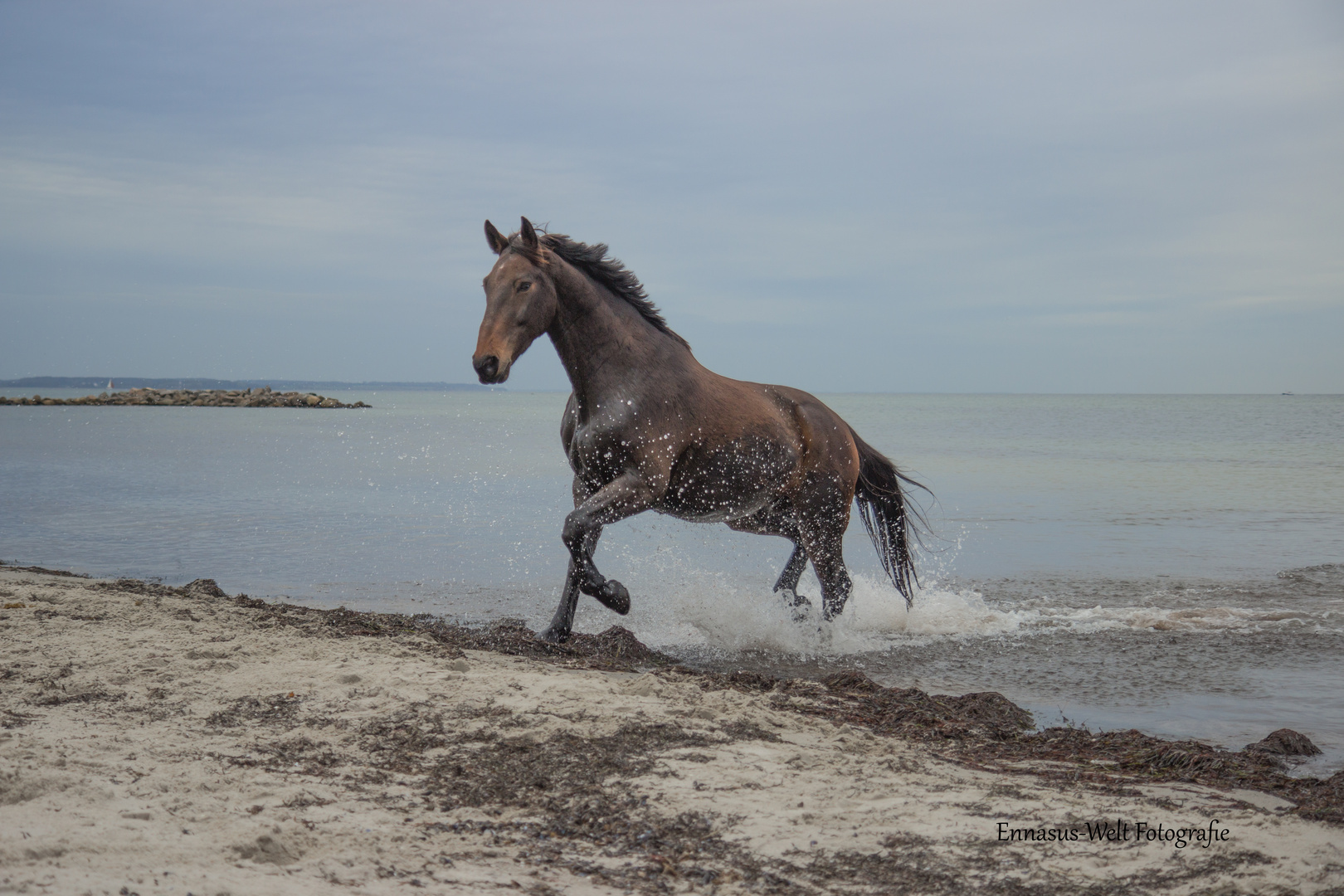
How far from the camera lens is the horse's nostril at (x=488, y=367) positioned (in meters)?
5.48

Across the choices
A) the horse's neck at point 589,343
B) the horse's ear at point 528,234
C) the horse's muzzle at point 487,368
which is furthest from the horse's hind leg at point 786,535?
the horse's ear at point 528,234

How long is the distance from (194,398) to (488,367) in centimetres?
7975

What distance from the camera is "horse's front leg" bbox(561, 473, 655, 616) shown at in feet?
19.1

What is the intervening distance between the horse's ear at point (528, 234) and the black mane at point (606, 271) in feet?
0.76

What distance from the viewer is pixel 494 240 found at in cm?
607

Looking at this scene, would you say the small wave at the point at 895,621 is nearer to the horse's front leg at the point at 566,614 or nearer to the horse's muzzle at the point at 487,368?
the horse's front leg at the point at 566,614

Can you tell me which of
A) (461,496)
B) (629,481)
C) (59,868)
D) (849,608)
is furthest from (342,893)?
(461,496)

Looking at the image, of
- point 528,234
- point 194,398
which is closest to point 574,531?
point 528,234

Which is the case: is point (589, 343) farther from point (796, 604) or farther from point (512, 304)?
point (796, 604)

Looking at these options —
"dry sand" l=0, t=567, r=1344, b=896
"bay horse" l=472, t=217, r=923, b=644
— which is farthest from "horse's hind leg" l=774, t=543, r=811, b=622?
"dry sand" l=0, t=567, r=1344, b=896

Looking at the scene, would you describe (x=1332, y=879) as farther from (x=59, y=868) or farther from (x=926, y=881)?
(x=59, y=868)

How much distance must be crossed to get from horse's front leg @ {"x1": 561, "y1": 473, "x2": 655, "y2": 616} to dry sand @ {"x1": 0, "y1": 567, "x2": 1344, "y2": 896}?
1.14 metres

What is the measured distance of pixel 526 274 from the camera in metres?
5.82

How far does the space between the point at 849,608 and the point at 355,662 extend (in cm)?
445
